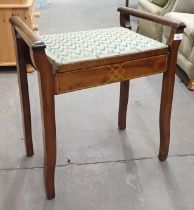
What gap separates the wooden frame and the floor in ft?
0.40

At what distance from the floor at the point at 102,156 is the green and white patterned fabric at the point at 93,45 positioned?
532mm

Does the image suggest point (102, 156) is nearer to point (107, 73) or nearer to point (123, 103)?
point (123, 103)

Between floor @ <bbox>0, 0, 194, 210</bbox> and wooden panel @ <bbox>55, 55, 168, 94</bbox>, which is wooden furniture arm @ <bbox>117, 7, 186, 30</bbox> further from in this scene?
floor @ <bbox>0, 0, 194, 210</bbox>

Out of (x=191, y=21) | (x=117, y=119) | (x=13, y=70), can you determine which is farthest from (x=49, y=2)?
(x=117, y=119)

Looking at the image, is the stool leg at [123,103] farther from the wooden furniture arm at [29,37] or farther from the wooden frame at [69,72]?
the wooden furniture arm at [29,37]

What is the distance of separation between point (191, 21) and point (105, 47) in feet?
3.76

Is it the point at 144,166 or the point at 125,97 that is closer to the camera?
the point at 144,166

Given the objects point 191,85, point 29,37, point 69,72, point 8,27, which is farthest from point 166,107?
point 8,27

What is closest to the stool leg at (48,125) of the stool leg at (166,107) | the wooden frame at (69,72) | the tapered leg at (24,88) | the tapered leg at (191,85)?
the wooden frame at (69,72)

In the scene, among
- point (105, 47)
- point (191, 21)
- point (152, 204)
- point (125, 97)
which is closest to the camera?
point (105, 47)

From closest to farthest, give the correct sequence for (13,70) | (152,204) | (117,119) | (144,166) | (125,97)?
(152,204) → (144,166) → (125,97) → (117,119) → (13,70)

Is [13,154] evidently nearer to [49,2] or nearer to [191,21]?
[191,21]

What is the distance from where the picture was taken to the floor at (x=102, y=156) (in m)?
1.10

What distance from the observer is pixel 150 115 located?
1649 mm
